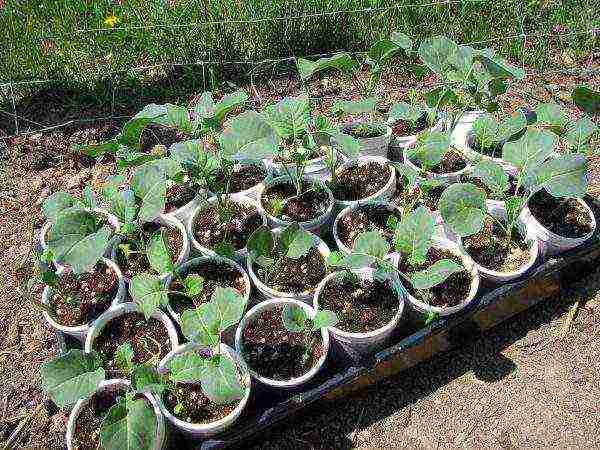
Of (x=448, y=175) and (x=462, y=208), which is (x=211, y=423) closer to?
(x=462, y=208)

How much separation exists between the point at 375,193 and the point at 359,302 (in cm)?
50

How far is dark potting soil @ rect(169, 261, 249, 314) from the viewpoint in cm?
189

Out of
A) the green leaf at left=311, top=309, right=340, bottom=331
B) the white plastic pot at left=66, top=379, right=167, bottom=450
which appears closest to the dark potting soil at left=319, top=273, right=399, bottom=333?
the green leaf at left=311, top=309, right=340, bottom=331

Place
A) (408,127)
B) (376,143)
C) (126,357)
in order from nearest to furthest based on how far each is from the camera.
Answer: (126,357), (376,143), (408,127)

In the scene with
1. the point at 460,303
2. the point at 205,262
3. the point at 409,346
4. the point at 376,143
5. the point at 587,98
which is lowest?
the point at 409,346

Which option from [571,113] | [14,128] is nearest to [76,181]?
[14,128]

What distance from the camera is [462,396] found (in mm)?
2012

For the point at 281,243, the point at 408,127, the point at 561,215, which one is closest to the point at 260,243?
the point at 281,243

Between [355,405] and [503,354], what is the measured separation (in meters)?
0.59

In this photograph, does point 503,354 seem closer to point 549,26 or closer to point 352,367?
point 352,367

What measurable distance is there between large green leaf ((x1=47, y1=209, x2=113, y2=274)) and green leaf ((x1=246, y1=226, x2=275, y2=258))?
1.42 ft

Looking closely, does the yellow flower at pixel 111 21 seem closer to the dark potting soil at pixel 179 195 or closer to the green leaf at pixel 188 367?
the dark potting soil at pixel 179 195

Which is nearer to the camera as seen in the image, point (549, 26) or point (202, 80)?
point (202, 80)

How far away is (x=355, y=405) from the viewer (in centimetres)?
200
